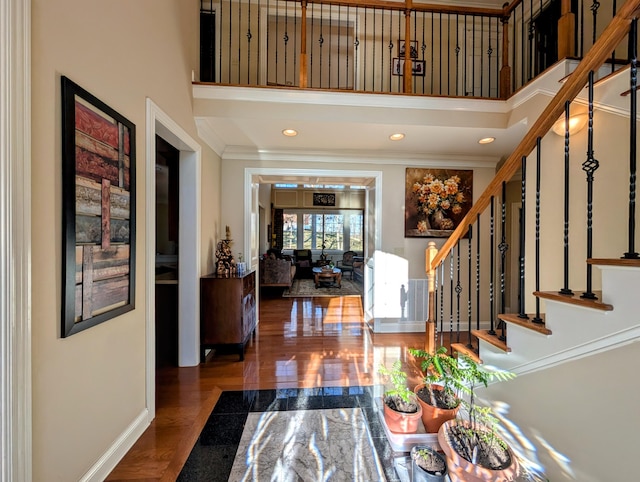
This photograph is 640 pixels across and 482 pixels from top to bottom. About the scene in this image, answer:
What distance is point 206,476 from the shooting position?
1543 millimetres

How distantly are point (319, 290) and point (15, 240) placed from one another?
5.98 m

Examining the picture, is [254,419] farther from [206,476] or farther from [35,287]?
[35,287]

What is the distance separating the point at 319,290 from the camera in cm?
676

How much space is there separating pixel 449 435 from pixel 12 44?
2.54 meters

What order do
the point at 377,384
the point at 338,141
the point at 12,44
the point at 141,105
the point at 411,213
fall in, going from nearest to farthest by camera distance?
the point at 12,44
the point at 141,105
the point at 377,384
the point at 338,141
the point at 411,213

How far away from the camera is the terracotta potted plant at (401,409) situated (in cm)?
155

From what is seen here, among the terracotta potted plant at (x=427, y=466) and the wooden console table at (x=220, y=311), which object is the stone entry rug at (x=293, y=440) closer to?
the terracotta potted plant at (x=427, y=466)

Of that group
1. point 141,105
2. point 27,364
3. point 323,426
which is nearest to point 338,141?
point 141,105

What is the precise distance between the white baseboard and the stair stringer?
2372 millimetres

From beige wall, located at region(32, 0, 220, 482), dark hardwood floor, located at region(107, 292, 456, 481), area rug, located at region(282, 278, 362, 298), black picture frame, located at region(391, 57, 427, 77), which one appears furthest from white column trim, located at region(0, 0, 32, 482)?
area rug, located at region(282, 278, 362, 298)

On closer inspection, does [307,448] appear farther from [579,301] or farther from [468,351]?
[579,301]

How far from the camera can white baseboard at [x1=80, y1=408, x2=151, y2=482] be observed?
1455 millimetres

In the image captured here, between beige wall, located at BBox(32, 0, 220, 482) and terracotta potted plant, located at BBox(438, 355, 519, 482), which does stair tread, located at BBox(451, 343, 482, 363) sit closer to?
terracotta potted plant, located at BBox(438, 355, 519, 482)

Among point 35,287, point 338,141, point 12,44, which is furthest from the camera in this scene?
point 338,141
